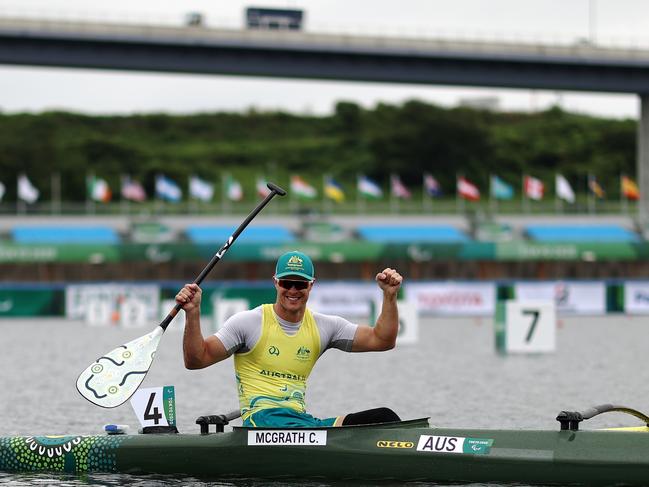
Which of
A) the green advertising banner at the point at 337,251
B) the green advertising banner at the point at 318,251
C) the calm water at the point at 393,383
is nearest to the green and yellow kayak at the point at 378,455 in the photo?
the calm water at the point at 393,383

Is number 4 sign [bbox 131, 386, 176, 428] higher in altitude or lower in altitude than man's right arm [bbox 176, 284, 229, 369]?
lower

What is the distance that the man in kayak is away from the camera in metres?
11.3

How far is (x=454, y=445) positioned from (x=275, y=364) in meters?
1.78

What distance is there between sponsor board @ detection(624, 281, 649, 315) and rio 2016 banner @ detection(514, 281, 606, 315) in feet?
3.22

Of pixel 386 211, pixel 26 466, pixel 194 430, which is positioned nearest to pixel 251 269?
pixel 386 211

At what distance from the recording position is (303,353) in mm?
11719

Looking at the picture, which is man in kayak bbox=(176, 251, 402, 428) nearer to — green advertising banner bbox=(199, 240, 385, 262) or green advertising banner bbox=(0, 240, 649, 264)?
green advertising banner bbox=(0, 240, 649, 264)

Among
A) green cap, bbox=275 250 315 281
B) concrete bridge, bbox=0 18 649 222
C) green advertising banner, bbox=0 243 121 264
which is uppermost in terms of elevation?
concrete bridge, bbox=0 18 649 222

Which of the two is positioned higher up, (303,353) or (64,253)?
(64,253)

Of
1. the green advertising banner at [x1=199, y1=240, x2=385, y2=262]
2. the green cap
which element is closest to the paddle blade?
the green cap

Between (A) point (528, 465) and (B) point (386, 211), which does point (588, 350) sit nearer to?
(A) point (528, 465)

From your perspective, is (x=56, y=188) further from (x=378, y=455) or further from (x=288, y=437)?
(x=378, y=455)

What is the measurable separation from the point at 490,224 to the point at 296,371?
6191 centimetres

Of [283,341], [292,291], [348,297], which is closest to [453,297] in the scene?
[348,297]
